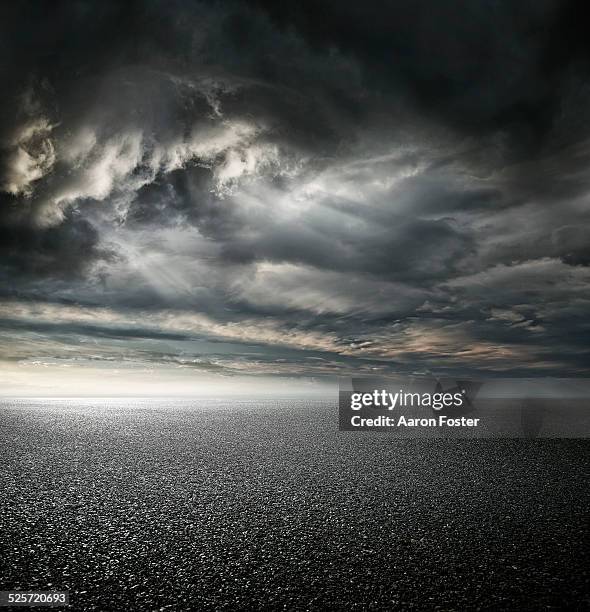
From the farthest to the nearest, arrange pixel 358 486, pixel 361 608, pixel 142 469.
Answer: pixel 142 469, pixel 358 486, pixel 361 608

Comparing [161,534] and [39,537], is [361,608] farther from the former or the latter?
[39,537]

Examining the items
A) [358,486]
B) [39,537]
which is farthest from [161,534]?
[358,486]

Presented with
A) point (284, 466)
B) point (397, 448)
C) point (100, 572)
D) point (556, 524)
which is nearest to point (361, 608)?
point (100, 572)

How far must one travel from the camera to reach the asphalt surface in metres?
4.81

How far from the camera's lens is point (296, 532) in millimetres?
6750

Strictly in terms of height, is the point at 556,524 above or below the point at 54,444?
above

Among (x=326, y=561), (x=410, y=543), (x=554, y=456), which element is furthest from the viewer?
(x=554, y=456)

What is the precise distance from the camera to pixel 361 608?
4477mm

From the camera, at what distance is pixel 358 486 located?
9.96 meters

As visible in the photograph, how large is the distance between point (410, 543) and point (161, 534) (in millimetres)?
3957

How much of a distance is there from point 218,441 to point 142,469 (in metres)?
6.64

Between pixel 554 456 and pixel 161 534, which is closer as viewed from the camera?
pixel 161 534

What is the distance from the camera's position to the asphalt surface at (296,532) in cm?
481

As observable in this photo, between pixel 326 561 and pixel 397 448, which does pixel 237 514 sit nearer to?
pixel 326 561
